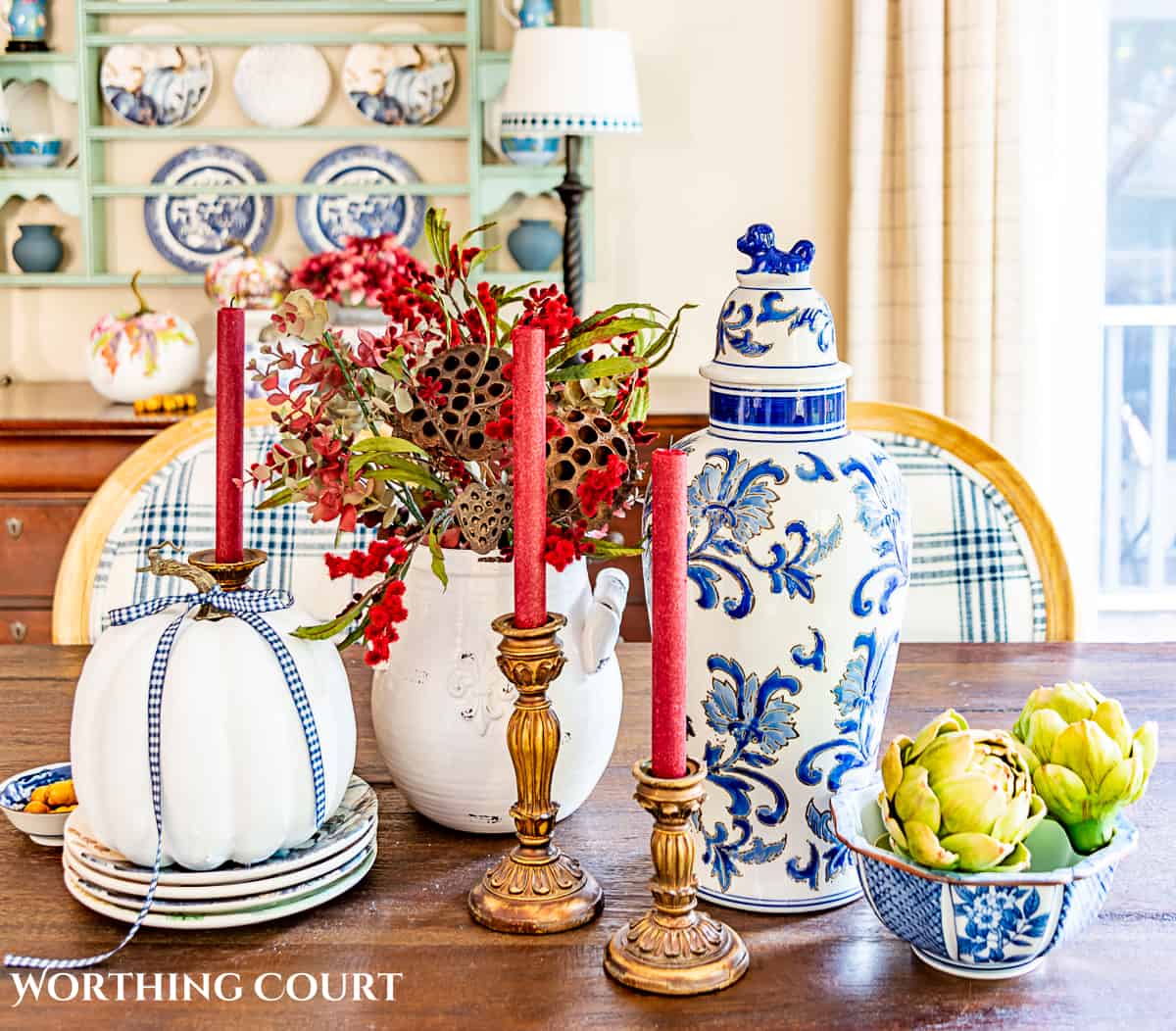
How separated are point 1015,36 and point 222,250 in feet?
5.44

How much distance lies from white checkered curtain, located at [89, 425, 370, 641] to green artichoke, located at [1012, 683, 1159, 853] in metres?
0.93

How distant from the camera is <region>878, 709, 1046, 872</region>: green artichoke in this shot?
710 mm

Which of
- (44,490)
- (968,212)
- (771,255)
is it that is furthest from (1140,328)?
(771,255)

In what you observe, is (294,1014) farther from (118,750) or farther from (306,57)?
(306,57)

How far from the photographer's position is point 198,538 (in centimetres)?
159

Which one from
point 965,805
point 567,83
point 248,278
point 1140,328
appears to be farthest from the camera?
point 1140,328

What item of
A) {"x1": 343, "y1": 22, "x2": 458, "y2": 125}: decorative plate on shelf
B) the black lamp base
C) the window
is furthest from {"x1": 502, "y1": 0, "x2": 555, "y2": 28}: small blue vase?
the window

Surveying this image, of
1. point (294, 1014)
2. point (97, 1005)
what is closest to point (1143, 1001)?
point (294, 1014)

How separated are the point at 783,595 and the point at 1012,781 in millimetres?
157

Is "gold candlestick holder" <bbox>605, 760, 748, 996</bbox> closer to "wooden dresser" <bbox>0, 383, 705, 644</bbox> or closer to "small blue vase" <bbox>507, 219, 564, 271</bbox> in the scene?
"wooden dresser" <bbox>0, 383, 705, 644</bbox>

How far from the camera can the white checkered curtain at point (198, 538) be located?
1.55 meters

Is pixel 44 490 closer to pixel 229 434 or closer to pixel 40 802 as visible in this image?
pixel 40 802

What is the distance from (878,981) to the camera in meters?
0.76

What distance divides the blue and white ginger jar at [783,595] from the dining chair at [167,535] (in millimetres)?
770
